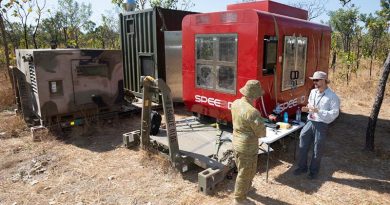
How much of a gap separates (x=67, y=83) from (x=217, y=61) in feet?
11.7

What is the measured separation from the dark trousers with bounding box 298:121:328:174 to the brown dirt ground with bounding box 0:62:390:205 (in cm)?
28

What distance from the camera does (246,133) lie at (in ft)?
12.7

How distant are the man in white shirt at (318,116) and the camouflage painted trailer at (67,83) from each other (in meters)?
4.94

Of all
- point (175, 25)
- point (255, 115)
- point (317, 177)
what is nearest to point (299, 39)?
point (317, 177)

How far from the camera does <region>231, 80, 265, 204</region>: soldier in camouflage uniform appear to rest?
12.3 ft

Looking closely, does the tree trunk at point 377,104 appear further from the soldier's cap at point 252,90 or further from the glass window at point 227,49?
the soldier's cap at point 252,90

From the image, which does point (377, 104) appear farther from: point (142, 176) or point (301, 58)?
point (142, 176)

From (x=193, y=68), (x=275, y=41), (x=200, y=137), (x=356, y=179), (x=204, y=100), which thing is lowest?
(x=356, y=179)

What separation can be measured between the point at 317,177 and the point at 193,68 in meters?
3.28

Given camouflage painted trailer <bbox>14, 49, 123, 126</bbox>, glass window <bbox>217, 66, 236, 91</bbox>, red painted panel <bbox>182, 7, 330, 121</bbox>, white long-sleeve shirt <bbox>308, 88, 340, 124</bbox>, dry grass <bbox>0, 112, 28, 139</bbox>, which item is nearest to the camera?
white long-sleeve shirt <bbox>308, 88, 340, 124</bbox>

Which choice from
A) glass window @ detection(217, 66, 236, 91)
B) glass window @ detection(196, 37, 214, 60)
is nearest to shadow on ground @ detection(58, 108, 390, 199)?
glass window @ detection(217, 66, 236, 91)

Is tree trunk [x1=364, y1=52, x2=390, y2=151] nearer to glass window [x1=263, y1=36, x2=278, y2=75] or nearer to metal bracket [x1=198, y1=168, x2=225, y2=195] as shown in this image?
glass window [x1=263, y1=36, x2=278, y2=75]

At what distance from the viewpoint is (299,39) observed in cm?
630

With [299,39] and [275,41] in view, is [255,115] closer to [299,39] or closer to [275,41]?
[275,41]
